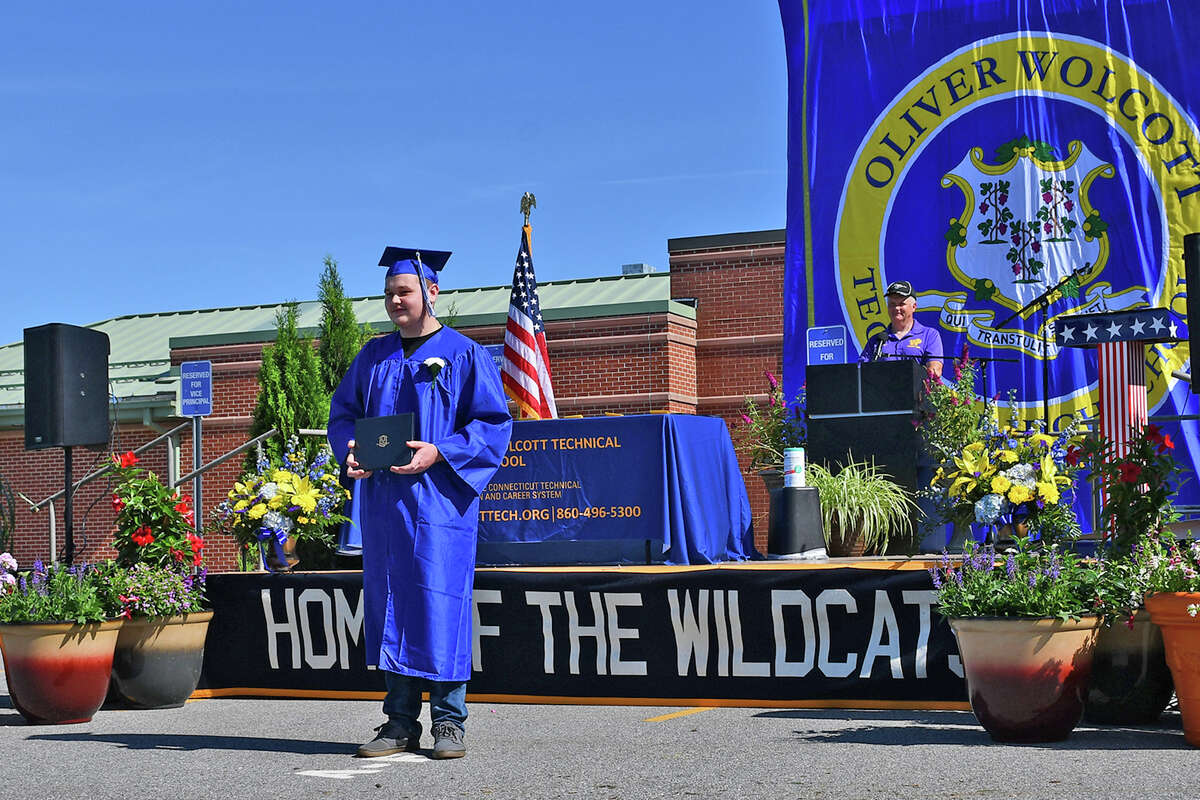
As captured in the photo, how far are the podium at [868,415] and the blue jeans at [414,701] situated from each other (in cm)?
409

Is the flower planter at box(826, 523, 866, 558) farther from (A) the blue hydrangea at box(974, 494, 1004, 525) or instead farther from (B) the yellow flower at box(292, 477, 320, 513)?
(B) the yellow flower at box(292, 477, 320, 513)

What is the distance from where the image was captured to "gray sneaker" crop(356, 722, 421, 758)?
19.0 ft

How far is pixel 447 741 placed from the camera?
19.0ft

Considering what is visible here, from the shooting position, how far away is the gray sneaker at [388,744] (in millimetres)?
5785

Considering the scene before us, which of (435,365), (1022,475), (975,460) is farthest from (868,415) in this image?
(435,365)

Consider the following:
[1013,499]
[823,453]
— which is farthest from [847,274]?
[1013,499]

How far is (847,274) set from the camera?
1338 centimetres

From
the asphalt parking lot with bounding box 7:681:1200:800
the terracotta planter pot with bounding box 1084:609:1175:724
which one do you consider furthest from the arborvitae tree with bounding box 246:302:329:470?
the terracotta planter pot with bounding box 1084:609:1175:724

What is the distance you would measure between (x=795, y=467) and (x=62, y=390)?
4539 millimetres

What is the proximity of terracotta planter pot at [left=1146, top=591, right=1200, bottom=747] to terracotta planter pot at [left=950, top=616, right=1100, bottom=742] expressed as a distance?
32cm

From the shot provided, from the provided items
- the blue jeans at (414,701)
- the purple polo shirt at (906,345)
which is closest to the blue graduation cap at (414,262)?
the blue jeans at (414,701)

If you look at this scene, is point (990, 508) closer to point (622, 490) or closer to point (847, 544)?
point (847, 544)

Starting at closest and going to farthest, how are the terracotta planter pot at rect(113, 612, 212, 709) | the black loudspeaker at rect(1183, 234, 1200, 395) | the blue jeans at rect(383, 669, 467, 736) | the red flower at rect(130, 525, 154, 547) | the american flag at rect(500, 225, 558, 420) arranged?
the blue jeans at rect(383, 669, 467, 736) < the black loudspeaker at rect(1183, 234, 1200, 395) < the terracotta planter pot at rect(113, 612, 212, 709) < the red flower at rect(130, 525, 154, 547) < the american flag at rect(500, 225, 558, 420)

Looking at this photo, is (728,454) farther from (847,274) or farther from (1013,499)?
(847,274)
